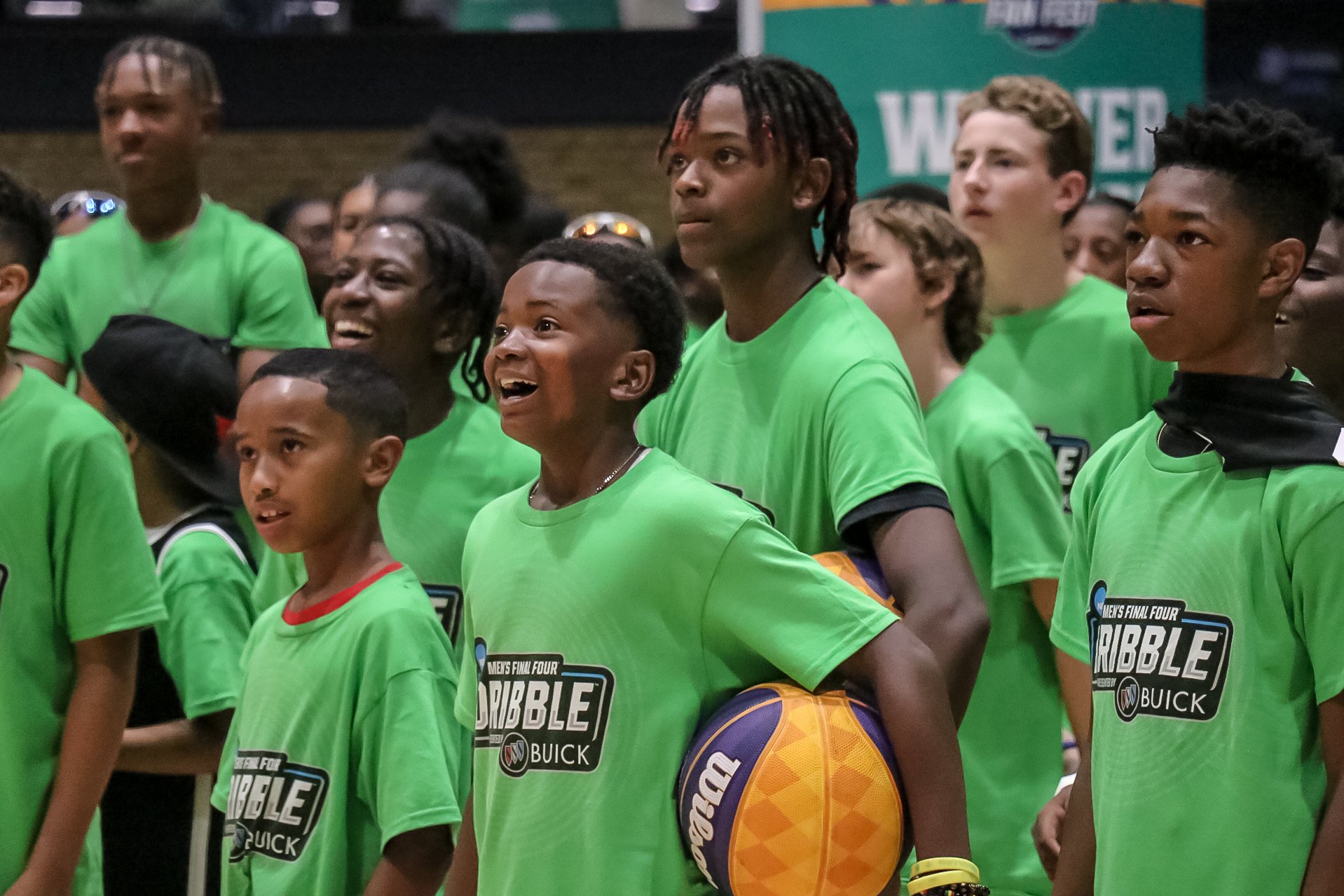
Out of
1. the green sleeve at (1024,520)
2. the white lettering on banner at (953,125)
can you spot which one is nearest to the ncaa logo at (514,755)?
the green sleeve at (1024,520)

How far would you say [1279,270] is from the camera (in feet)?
8.09

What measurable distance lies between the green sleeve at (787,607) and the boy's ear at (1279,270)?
67 centimetres

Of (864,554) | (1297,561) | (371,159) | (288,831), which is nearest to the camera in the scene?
(1297,561)

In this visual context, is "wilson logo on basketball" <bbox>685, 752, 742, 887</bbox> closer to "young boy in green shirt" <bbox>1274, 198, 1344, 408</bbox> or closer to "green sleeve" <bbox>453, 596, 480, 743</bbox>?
"green sleeve" <bbox>453, 596, 480, 743</bbox>

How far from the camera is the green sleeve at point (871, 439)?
2.62 meters

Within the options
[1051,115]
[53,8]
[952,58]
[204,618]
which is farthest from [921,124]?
[53,8]

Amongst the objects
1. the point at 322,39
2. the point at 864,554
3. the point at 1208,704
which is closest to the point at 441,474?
the point at 864,554

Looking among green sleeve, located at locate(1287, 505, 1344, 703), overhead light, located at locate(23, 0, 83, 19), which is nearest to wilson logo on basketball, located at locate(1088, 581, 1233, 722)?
green sleeve, located at locate(1287, 505, 1344, 703)

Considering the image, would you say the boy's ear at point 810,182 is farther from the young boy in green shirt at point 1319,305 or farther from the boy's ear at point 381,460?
the boy's ear at point 381,460

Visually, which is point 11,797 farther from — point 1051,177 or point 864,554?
point 1051,177

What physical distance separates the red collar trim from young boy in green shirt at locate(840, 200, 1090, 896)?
105cm

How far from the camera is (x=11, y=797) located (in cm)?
309

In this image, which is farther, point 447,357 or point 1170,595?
point 447,357

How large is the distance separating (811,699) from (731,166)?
0.90 metres
